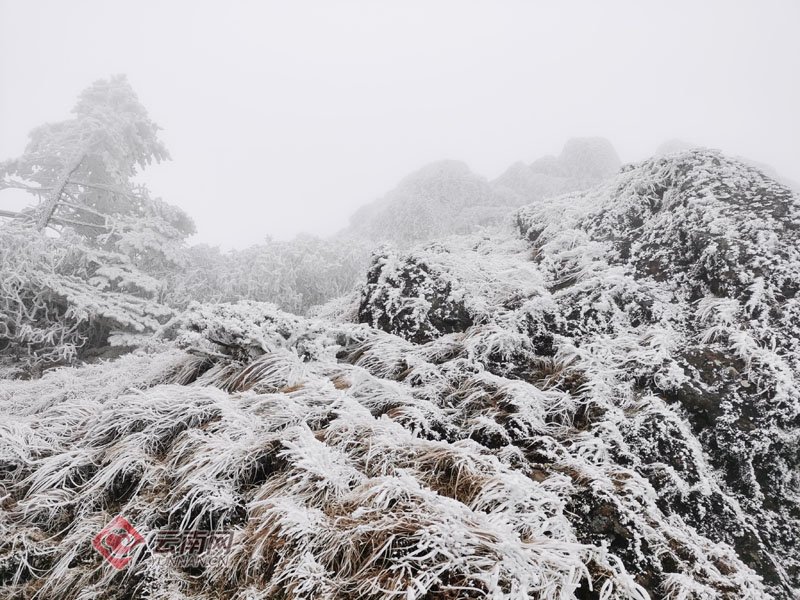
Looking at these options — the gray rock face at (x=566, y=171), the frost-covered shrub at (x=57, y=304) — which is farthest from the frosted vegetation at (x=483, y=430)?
the gray rock face at (x=566, y=171)

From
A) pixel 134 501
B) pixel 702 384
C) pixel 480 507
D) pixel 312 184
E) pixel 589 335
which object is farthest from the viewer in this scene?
pixel 312 184

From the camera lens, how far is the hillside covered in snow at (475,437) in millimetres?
1426

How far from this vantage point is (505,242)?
5453 millimetres

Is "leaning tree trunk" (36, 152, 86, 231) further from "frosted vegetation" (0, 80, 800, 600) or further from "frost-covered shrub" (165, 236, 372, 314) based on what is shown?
"frosted vegetation" (0, 80, 800, 600)

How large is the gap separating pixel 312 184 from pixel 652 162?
10661 centimetres

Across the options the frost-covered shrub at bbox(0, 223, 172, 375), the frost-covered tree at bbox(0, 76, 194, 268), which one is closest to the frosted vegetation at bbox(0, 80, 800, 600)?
the frost-covered shrub at bbox(0, 223, 172, 375)

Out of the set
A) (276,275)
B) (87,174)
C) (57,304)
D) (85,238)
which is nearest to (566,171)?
(276,275)

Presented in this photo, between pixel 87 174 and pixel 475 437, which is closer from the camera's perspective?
pixel 475 437

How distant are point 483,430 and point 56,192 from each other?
10.8 meters

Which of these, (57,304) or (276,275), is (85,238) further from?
(276,275)

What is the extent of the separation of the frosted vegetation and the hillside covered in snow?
11 millimetres

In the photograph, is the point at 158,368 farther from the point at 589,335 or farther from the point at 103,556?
the point at 589,335

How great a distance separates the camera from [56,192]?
29.4 feet

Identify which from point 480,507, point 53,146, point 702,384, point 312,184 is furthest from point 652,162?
point 312,184
